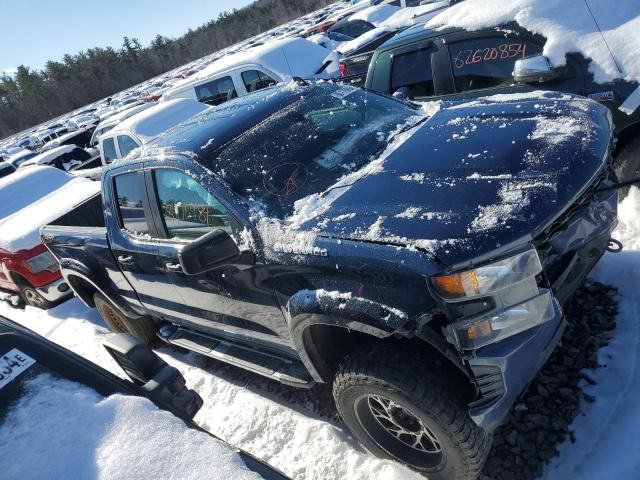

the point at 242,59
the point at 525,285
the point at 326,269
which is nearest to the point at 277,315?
the point at 326,269

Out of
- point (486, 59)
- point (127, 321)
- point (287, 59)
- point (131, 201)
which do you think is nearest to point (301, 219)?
point (131, 201)

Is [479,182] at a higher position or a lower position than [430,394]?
higher

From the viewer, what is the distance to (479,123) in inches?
110

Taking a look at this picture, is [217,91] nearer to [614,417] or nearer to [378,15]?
[378,15]

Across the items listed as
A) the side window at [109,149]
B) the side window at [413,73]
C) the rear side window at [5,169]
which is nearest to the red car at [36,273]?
the side window at [109,149]

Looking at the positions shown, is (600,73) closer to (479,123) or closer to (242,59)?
(479,123)

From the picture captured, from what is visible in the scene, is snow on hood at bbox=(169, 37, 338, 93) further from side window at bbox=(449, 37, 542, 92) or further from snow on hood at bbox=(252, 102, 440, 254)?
snow on hood at bbox=(252, 102, 440, 254)

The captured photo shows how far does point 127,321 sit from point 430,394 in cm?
340

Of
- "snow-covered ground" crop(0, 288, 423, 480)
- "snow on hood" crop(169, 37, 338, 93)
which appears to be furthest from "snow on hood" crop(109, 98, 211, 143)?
"snow-covered ground" crop(0, 288, 423, 480)

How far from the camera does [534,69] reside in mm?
3658

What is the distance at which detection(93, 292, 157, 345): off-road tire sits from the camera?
176 inches

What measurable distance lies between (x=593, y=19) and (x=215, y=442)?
4362 mm

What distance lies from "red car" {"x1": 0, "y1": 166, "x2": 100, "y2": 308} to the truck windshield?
3.23m

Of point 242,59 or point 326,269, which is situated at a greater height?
point 242,59
